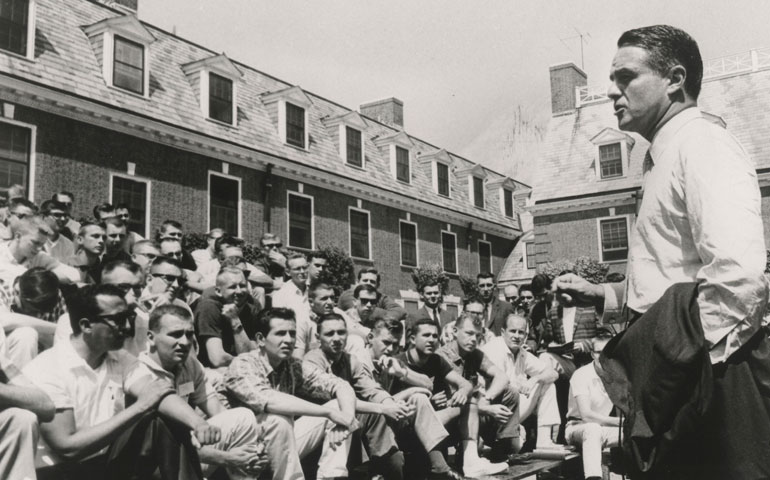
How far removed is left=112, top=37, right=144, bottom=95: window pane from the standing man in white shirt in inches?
606

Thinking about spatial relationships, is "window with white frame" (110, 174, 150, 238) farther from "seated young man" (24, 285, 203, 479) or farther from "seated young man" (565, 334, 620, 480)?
"seated young man" (24, 285, 203, 479)

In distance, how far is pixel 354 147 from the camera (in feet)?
77.7

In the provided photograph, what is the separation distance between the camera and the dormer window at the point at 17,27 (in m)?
13.6

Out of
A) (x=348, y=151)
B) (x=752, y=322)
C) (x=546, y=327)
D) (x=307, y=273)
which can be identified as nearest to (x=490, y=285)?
(x=546, y=327)

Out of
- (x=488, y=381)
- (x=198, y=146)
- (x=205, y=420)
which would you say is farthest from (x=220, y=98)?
(x=205, y=420)

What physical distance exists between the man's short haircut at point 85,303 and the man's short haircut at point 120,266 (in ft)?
4.92

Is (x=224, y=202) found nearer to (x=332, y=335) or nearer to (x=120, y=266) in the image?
(x=120, y=266)

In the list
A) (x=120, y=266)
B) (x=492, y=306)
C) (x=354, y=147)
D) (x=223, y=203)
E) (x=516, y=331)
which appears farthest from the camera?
Answer: (x=354, y=147)

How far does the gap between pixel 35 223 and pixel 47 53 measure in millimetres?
9767

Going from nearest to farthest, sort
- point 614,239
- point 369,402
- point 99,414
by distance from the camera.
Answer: point 99,414, point 369,402, point 614,239

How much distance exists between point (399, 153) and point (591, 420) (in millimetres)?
19932

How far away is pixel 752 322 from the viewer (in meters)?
1.83

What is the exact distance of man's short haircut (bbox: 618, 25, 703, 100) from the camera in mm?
2252

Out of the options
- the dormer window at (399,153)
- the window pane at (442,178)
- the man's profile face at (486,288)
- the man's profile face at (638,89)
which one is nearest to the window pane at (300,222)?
the dormer window at (399,153)
